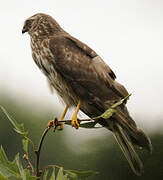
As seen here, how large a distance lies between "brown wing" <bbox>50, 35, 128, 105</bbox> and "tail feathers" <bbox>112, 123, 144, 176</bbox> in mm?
337

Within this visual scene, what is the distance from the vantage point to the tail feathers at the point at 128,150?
3354 mm

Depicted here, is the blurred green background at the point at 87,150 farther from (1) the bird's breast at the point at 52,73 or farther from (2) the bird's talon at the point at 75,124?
(2) the bird's talon at the point at 75,124

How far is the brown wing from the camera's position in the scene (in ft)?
13.0

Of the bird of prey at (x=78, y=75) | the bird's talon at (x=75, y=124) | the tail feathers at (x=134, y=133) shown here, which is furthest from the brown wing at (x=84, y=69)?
the bird's talon at (x=75, y=124)

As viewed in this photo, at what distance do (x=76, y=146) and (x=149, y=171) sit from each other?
3.99 feet

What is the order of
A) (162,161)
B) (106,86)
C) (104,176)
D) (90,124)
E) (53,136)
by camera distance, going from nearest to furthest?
(90,124), (106,86), (162,161), (104,176), (53,136)

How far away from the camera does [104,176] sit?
8961 mm

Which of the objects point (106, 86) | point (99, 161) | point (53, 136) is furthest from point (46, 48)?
point (53, 136)

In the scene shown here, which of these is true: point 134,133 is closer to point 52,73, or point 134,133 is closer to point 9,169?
point 52,73

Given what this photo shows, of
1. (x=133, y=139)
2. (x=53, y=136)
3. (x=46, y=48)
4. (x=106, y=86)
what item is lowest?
(x=53, y=136)

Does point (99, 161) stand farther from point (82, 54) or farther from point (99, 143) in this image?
point (82, 54)

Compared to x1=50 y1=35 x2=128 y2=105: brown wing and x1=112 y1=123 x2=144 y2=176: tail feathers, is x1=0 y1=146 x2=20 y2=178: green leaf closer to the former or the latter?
x1=112 y1=123 x2=144 y2=176: tail feathers

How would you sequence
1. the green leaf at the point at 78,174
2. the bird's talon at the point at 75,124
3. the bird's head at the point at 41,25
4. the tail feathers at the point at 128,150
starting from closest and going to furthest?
the green leaf at the point at 78,174, the tail feathers at the point at 128,150, the bird's talon at the point at 75,124, the bird's head at the point at 41,25

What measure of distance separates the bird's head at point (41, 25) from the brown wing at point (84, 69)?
18 cm
